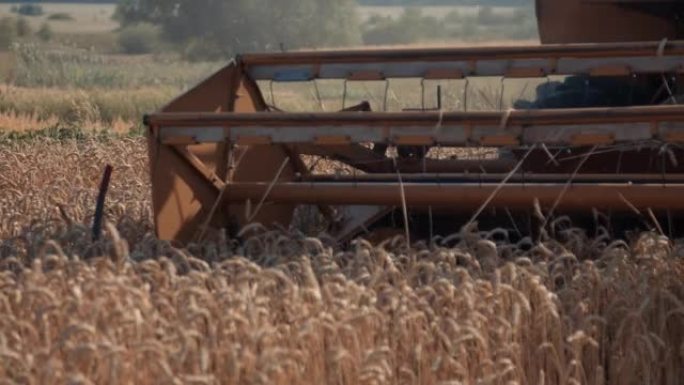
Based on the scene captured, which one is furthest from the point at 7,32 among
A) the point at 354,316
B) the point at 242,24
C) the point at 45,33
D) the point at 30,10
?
the point at 354,316

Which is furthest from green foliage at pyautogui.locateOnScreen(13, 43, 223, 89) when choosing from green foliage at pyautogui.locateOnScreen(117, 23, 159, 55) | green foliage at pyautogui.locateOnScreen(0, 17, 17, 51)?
green foliage at pyautogui.locateOnScreen(117, 23, 159, 55)

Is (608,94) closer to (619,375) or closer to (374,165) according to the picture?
(374,165)

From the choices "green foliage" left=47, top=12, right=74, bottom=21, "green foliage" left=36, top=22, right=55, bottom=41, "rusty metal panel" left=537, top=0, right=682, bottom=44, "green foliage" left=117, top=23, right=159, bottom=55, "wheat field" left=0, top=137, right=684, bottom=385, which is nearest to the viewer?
"wheat field" left=0, top=137, right=684, bottom=385

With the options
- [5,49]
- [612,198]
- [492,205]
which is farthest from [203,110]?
[5,49]

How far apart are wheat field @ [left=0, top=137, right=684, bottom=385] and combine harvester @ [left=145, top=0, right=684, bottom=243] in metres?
0.32

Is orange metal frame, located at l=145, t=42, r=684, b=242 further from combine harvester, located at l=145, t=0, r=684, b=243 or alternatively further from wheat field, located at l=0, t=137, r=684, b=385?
wheat field, located at l=0, t=137, r=684, b=385

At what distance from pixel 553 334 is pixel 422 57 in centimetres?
238

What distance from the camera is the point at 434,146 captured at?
704cm

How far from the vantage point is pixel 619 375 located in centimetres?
526

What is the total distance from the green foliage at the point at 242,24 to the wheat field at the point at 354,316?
5285 centimetres

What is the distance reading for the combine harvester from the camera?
643 cm

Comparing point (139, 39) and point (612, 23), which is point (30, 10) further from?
point (612, 23)

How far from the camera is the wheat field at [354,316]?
15.0 feet

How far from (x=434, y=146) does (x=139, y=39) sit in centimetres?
6266
